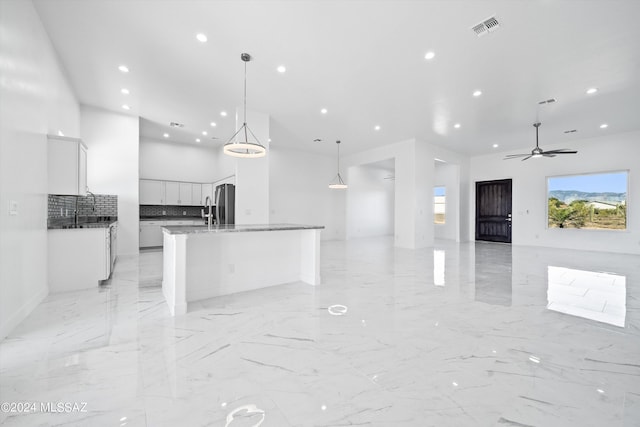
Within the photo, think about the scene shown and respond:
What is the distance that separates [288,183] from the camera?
32.0 ft

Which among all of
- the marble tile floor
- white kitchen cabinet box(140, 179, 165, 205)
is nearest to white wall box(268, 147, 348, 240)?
white kitchen cabinet box(140, 179, 165, 205)

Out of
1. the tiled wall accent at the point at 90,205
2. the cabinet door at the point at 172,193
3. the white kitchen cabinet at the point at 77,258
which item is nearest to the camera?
the white kitchen cabinet at the point at 77,258

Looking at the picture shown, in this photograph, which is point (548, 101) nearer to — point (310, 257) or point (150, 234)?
point (310, 257)

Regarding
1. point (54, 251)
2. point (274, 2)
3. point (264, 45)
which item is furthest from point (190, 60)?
point (54, 251)

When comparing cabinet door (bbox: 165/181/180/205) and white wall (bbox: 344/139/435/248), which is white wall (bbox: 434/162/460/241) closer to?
white wall (bbox: 344/139/435/248)

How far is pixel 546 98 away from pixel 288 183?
7.38m

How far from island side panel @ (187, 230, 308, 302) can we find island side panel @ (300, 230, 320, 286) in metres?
0.07

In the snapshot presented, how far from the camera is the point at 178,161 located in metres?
8.65

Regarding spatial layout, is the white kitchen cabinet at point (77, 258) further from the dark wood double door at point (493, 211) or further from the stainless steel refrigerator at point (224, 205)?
the dark wood double door at point (493, 211)

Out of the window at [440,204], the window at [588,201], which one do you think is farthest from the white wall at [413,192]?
the window at [588,201]

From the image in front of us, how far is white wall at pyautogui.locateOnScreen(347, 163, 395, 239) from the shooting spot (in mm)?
11242

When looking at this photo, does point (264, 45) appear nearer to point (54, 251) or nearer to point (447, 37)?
point (447, 37)

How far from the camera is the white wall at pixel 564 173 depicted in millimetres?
7148

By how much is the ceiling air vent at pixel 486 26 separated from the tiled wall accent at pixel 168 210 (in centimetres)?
860
